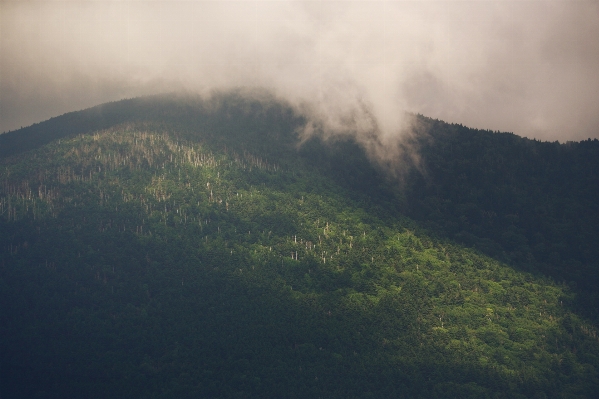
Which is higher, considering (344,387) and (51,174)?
(51,174)

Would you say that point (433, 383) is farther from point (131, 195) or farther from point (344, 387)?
point (131, 195)

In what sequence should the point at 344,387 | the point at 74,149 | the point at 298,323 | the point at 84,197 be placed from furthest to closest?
1. the point at 74,149
2. the point at 84,197
3. the point at 298,323
4. the point at 344,387

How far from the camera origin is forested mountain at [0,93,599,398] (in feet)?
400

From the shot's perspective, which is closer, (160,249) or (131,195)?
(160,249)

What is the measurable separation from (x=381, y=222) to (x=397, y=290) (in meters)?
26.3

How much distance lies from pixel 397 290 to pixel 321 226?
25170 mm

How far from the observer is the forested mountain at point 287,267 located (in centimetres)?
12206

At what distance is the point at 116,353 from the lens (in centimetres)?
12300

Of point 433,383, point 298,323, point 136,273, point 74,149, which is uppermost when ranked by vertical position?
point 74,149

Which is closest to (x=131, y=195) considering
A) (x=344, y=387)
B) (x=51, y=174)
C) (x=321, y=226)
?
(x=51, y=174)

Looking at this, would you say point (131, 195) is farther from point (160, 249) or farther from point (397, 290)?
point (397, 290)

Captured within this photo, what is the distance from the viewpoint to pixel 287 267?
478ft

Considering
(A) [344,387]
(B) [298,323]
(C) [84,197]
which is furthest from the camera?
(C) [84,197]

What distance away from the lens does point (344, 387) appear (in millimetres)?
119375
